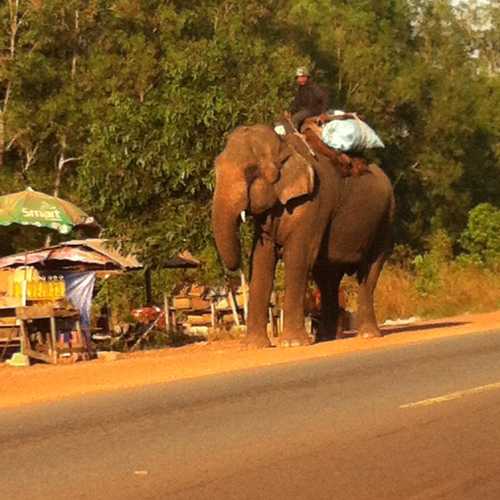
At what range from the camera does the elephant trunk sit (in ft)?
54.7

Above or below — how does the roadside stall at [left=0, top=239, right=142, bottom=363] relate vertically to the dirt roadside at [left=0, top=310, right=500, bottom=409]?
above

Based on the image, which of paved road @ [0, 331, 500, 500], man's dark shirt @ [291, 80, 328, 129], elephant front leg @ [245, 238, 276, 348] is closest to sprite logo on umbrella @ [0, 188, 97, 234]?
elephant front leg @ [245, 238, 276, 348]

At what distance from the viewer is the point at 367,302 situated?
19.5m

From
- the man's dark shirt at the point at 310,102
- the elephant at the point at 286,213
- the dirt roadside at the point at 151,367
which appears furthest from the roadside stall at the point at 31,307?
the man's dark shirt at the point at 310,102

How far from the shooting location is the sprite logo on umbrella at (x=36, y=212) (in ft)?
72.0

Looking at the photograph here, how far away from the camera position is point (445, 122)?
160 feet

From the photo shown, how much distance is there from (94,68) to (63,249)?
16.0m

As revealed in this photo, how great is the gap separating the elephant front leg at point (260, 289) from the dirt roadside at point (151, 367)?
14.1 inches

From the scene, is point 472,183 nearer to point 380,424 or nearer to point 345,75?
point 345,75

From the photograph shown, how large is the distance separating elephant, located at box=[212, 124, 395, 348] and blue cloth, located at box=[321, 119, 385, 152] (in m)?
0.28

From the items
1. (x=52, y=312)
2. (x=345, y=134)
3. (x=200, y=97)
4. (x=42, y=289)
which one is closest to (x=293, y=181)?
(x=345, y=134)

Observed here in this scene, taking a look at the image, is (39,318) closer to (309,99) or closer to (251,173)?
(251,173)

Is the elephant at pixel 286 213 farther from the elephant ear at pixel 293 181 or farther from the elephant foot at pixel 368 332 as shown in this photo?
the elephant foot at pixel 368 332

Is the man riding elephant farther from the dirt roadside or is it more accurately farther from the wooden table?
the wooden table
